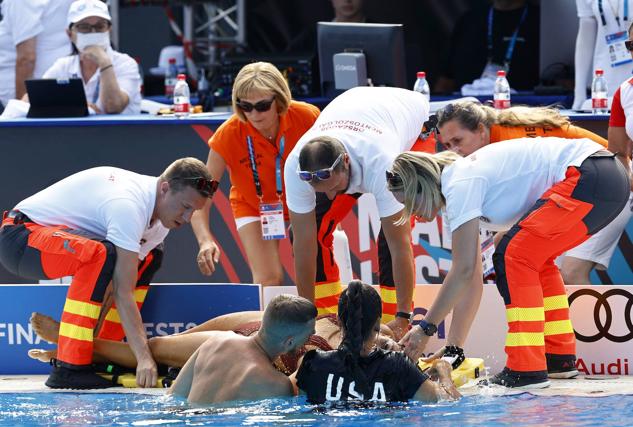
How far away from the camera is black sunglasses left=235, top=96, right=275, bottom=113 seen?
23.9 ft

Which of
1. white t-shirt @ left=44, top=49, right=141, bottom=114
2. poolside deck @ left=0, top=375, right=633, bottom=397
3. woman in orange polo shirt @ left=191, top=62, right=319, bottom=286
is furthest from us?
white t-shirt @ left=44, top=49, right=141, bottom=114

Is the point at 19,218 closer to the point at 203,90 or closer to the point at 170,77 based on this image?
the point at 203,90

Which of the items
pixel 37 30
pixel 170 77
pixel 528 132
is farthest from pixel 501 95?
pixel 170 77

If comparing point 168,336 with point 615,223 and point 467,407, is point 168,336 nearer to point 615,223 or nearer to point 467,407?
point 467,407

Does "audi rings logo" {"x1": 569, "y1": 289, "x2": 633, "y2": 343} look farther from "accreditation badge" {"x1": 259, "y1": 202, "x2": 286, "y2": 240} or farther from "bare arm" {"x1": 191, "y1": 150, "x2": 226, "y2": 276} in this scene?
"bare arm" {"x1": 191, "y1": 150, "x2": 226, "y2": 276}

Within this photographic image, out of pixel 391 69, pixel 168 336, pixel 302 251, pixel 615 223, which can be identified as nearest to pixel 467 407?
pixel 302 251

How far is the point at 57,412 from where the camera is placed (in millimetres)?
6301

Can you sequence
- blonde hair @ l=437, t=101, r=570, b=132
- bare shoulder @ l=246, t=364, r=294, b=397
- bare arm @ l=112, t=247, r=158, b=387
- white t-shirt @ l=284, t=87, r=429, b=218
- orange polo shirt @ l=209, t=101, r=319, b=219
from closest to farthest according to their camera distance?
bare shoulder @ l=246, t=364, r=294, b=397 < white t-shirt @ l=284, t=87, r=429, b=218 < bare arm @ l=112, t=247, r=158, b=387 < blonde hair @ l=437, t=101, r=570, b=132 < orange polo shirt @ l=209, t=101, r=319, b=219

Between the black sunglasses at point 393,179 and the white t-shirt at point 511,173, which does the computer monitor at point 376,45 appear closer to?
the white t-shirt at point 511,173

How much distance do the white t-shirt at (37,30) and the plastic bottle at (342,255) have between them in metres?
3.68

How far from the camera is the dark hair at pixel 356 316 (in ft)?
19.3

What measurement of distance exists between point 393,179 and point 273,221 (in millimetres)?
1718

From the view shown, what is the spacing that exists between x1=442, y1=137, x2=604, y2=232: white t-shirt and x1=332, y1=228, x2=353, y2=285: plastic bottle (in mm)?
1643

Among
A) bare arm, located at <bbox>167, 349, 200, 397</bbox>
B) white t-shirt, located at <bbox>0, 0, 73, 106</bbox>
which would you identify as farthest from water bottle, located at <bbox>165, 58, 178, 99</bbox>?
bare arm, located at <bbox>167, 349, 200, 397</bbox>
